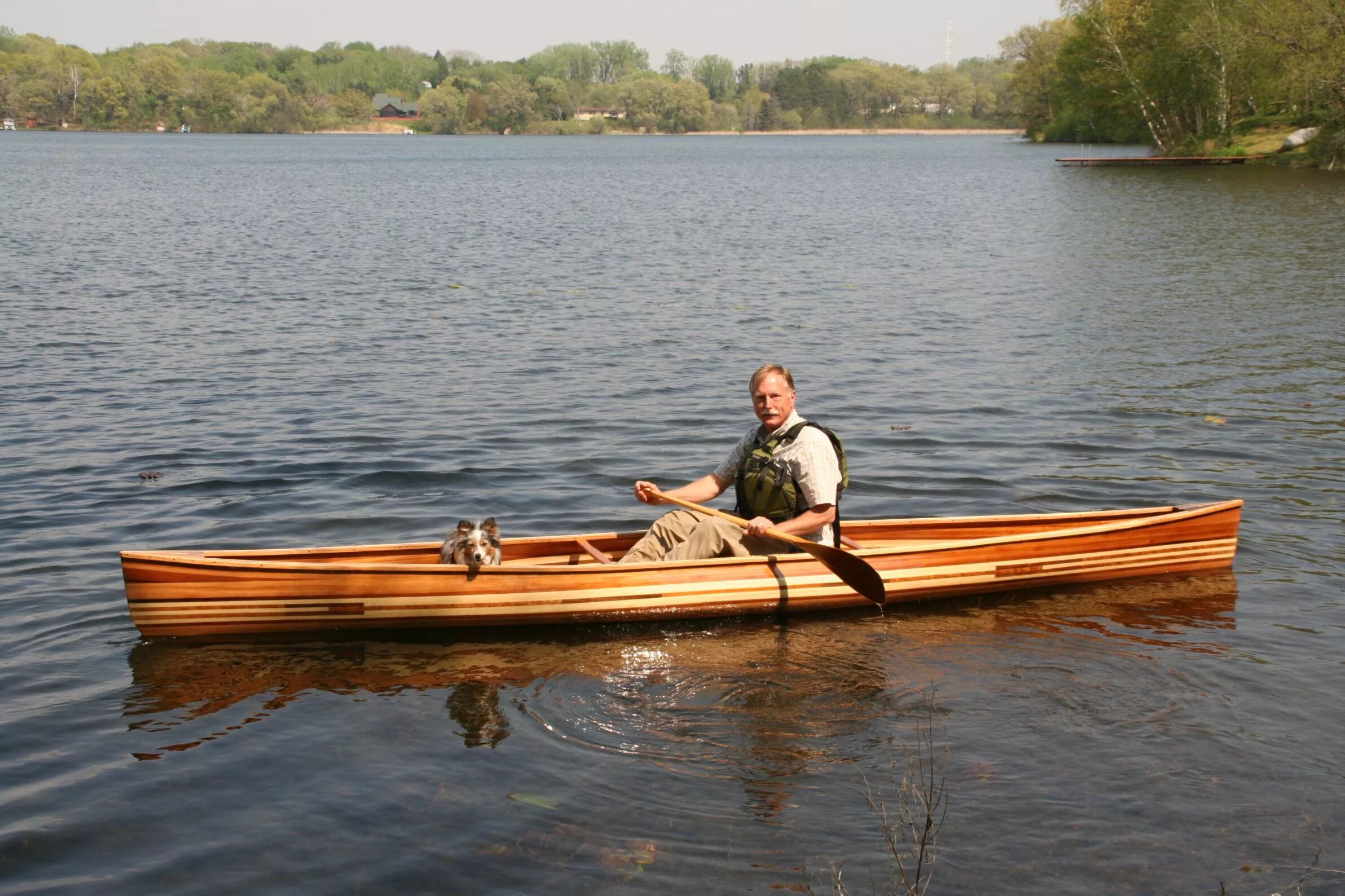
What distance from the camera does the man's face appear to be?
784 centimetres

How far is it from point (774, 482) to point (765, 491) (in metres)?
0.10

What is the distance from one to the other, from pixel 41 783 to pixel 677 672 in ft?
11.2

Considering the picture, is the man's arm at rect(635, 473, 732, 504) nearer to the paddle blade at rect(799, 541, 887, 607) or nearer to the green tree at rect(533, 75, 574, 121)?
the paddle blade at rect(799, 541, 887, 607)

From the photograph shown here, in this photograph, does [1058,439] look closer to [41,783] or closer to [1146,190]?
[41,783]

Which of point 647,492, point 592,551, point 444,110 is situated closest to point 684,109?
point 444,110

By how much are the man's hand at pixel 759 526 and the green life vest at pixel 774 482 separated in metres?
0.26

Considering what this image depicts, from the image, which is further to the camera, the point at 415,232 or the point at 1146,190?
the point at 1146,190

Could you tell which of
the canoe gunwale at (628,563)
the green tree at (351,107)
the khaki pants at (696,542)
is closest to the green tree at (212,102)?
the green tree at (351,107)

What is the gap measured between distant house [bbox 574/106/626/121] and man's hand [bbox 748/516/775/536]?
184 meters

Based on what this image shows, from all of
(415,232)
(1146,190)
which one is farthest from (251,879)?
(1146,190)

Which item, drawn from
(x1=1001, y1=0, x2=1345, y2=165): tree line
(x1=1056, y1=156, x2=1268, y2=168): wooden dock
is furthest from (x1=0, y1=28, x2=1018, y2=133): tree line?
(x1=1056, y1=156, x2=1268, y2=168): wooden dock

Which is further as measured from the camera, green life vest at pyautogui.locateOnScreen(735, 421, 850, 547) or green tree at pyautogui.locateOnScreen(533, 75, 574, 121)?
green tree at pyautogui.locateOnScreen(533, 75, 574, 121)

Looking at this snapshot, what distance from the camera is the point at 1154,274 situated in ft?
80.2

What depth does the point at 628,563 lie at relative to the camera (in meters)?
8.09
